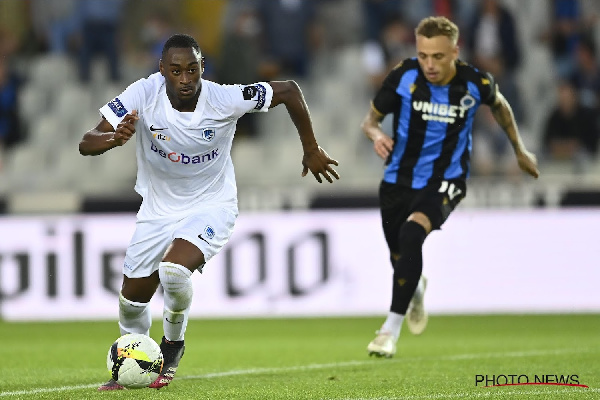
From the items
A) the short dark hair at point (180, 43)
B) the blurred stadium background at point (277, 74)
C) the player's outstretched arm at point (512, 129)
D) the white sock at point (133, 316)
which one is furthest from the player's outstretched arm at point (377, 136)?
the blurred stadium background at point (277, 74)

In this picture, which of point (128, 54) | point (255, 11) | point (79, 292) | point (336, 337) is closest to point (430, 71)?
point (336, 337)

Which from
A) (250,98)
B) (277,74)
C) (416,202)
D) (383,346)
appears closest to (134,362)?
(250,98)

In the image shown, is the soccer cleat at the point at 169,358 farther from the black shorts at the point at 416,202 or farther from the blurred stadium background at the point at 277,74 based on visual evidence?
the blurred stadium background at the point at 277,74

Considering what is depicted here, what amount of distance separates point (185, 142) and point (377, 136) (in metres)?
1.69

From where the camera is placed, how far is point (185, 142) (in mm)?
6438

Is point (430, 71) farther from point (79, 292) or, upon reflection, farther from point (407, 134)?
point (79, 292)

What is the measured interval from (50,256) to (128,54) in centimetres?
527

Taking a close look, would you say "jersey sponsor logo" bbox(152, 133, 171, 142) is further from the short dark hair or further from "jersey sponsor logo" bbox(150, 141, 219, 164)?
the short dark hair

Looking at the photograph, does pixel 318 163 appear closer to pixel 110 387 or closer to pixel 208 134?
pixel 208 134

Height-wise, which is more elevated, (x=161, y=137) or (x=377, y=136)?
(x=161, y=137)

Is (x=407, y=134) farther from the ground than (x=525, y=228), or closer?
farther from the ground

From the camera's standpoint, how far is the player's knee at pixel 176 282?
6.11 metres

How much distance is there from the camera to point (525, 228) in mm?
12250

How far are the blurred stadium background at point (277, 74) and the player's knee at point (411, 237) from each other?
481 centimetres
